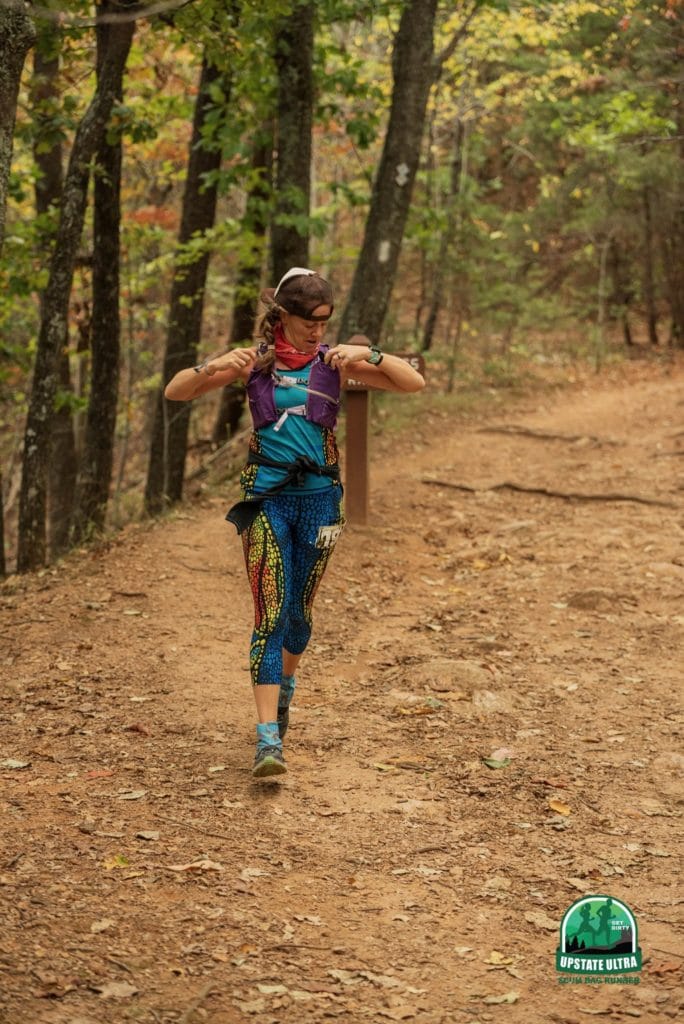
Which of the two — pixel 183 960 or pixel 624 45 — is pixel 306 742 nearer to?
pixel 183 960

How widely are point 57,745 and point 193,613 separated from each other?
243 cm

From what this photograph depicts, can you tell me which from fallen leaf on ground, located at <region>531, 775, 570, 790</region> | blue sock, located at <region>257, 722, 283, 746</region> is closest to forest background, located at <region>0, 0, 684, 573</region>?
blue sock, located at <region>257, 722, 283, 746</region>

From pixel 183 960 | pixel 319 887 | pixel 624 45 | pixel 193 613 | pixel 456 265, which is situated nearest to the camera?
pixel 183 960

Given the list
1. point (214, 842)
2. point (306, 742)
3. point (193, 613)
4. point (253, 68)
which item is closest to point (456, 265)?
point (253, 68)

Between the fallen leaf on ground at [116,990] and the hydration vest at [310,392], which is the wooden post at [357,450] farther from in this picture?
the fallen leaf on ground at [116,990]

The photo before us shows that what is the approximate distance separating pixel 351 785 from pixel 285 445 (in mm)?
1640

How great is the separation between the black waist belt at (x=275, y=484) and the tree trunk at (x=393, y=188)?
678cm

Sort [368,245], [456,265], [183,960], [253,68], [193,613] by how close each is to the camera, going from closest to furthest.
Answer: [183,960], [193,613], [253,68], [368,245], [456,265]

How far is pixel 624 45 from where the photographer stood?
20.5 m

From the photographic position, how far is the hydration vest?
4.90 m

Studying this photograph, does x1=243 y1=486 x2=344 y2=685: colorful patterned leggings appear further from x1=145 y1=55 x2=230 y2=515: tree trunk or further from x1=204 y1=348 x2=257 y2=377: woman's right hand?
x1=145 y1=55 x2=230 y2=515: tree trunk

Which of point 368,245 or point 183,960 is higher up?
point 368,245

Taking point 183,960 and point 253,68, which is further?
point 253,68

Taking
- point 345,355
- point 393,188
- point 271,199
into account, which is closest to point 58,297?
point 271,199
